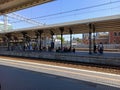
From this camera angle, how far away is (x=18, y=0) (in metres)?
14.5

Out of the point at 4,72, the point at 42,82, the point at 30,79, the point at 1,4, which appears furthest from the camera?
the point at 1,4

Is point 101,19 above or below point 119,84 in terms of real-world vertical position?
above

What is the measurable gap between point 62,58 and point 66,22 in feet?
13.3

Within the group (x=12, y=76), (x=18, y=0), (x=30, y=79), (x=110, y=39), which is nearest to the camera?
(x=30, y=79)

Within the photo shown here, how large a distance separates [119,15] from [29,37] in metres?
22.4

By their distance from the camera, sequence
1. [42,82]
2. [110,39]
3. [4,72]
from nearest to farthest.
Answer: [42,82], [4,72], [110,39]

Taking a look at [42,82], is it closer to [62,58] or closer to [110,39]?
[62,58]

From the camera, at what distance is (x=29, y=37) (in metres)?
37.9

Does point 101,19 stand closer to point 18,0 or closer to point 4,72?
point 18,0

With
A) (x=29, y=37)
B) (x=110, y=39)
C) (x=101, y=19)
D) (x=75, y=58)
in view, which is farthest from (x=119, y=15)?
(x=110, y=39)

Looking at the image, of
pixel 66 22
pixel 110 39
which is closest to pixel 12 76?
pixel 66 22

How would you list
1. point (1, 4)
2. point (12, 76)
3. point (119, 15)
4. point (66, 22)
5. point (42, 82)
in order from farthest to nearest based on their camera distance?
1. point (66, 22)
2. point (119, 15)
3. point (1, 4)
4. point (12, 76)
5. point (42, 82)

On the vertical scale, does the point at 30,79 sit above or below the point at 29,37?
below

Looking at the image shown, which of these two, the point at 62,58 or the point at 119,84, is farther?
the point at 62,58
